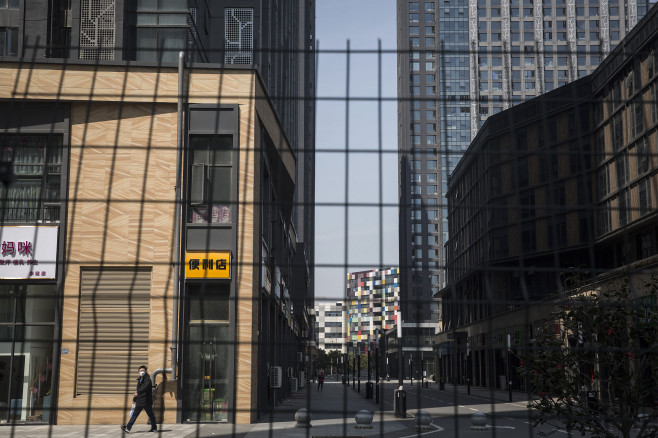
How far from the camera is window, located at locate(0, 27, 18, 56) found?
104 feet

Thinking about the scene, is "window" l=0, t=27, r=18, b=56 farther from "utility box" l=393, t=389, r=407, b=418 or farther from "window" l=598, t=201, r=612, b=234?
"window" l=598, t=201, r=612, b=234

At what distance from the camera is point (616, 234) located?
46844 millimetres

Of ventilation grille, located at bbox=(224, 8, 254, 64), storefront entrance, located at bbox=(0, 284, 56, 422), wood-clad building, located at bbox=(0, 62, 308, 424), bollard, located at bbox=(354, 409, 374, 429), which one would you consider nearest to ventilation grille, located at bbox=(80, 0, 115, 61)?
wood-clad building, located at bbox=(0, 62, 308, 424)

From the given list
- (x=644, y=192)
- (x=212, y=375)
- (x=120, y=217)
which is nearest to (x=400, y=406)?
(x=212, y=375)

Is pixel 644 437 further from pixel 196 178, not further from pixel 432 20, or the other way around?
pixel 432 20

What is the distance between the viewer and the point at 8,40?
105 ft


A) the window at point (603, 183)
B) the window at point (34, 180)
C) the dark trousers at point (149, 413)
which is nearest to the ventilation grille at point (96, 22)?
the window at point (34, 180)

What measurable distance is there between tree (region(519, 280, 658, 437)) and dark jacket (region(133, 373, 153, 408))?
11937 mm

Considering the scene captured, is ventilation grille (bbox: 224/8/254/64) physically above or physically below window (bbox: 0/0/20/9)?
above

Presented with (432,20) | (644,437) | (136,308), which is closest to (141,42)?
(136,308)

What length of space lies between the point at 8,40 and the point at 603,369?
29240 millimetres

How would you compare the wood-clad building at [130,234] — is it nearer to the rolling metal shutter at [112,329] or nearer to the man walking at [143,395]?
the rolling metal shutter at [112,329]

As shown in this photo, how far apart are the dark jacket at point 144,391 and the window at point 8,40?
1804 cm

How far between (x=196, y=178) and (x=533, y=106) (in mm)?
27435
